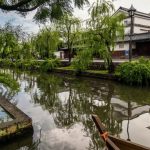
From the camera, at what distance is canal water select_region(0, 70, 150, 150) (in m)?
7.69

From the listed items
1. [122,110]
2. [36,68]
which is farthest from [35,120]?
[36,68]

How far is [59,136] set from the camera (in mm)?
8352

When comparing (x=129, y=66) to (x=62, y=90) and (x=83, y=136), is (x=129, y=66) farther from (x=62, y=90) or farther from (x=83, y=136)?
(x=83, y=136)

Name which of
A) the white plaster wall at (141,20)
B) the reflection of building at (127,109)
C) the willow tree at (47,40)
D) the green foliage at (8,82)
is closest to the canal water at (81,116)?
the reflection of building at (127,109)

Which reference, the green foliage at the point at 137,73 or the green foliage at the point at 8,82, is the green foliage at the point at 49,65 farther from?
the green foliage at the point at 8,82

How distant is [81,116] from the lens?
1064 centimetres

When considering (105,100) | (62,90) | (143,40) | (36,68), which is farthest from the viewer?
(36,68)

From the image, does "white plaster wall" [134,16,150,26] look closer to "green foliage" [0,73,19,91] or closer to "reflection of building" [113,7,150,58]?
"reflection of building" [113,7,150,58]

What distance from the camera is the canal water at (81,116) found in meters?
7.69

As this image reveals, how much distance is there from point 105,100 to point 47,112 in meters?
3.71

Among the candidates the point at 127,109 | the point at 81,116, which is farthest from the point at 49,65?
the point at 81,116

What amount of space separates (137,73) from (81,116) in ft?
28.0

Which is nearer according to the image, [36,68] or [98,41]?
[98,41]

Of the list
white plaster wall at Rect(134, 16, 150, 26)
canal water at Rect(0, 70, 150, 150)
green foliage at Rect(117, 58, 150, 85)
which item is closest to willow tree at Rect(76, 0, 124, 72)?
green foliage at Rect(117, 58, 150, 85)
